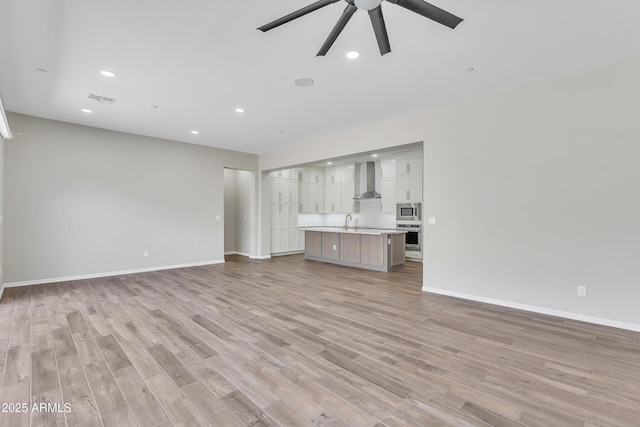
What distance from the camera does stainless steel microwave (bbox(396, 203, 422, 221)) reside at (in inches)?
305

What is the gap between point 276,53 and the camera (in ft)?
9.89

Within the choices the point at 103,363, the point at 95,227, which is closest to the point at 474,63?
the point at 103,363

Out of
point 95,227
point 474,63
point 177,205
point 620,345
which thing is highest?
point 474,63

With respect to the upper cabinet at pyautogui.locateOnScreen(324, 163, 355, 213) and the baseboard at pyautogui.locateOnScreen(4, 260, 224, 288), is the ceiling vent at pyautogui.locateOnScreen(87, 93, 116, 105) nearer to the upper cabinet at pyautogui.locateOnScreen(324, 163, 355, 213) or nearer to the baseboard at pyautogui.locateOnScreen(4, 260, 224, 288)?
the baseboard at pyautogui.locateOnScreen(4, 260, 224, 288)

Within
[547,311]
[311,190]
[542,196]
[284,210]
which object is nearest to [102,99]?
[284,210]

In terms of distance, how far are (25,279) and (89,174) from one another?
80.8 inches

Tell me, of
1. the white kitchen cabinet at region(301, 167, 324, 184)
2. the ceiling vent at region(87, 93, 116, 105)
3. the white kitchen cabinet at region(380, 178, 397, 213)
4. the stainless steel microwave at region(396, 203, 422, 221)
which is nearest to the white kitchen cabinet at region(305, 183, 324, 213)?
the white kitchen cabinet at region(301, 167, 324, 184)

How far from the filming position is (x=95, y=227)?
5.62 m

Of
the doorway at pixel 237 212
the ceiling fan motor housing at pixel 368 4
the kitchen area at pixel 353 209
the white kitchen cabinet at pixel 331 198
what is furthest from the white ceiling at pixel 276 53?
the white kitchen cabinet at pixel 331 198

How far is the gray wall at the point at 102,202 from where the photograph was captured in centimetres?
495

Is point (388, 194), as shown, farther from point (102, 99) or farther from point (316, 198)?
point (102, 99)

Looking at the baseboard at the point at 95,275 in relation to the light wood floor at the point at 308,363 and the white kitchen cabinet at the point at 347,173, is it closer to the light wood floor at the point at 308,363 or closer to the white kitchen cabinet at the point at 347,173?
the light wood floor at the point at 308,363

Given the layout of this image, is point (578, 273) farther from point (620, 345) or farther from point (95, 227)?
point (95, 227)

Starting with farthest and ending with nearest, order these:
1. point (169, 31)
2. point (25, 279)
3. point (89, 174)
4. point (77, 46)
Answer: point (89, 174) → point (25, 279) → point (77, 46) → point (169, 31)
